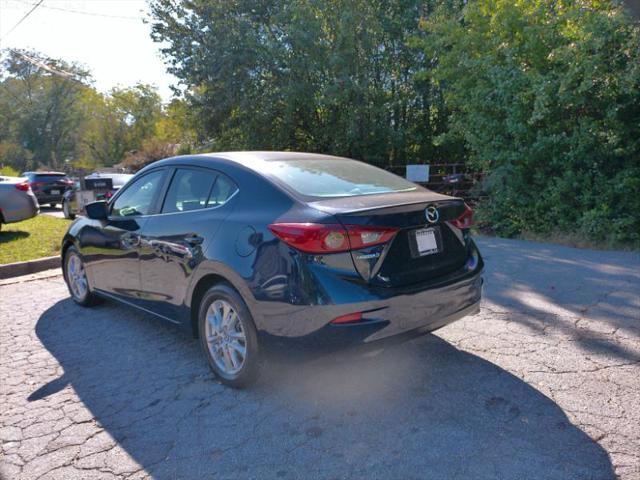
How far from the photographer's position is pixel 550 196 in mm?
9008

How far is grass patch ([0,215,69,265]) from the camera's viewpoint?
27.7 feet

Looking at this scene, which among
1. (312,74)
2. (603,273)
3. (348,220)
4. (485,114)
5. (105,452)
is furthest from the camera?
(312,74)

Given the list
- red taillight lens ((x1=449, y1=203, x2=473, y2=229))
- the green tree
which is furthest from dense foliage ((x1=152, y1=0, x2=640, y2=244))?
the green tree

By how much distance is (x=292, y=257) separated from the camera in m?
3.03

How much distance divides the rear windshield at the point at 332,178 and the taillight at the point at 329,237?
0.44 m

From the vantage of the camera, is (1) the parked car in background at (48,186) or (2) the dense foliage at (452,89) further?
(1) the parked car in background at (48,186)

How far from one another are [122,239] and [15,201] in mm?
7292

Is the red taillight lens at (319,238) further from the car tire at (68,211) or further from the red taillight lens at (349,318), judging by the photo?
the car tire at (68,211)

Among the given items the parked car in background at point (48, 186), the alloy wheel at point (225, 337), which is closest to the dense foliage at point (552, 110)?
the alloy wheel at point (225, 337)

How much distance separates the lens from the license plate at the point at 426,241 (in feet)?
10.8

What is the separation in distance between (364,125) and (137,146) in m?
44.0

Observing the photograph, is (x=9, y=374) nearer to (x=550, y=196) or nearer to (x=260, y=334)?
(x=260, y=334)

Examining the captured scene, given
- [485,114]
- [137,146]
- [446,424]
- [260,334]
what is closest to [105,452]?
[260,334]

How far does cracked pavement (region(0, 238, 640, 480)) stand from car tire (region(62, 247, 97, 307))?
627 millimetres
